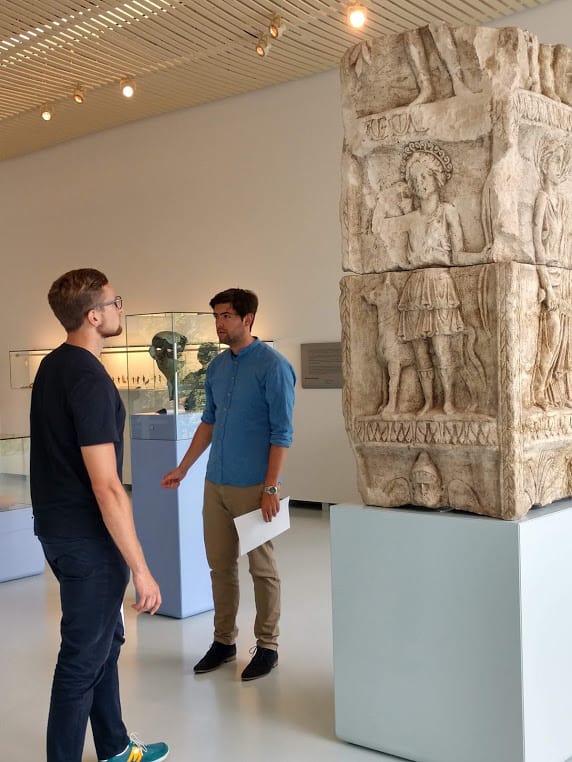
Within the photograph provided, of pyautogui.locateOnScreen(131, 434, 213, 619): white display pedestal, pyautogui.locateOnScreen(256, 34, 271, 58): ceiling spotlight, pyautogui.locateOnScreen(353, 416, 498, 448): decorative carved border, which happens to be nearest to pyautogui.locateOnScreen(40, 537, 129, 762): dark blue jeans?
pyautogui.locateOnScreen(353, 416, 498, 448): decorative carved border

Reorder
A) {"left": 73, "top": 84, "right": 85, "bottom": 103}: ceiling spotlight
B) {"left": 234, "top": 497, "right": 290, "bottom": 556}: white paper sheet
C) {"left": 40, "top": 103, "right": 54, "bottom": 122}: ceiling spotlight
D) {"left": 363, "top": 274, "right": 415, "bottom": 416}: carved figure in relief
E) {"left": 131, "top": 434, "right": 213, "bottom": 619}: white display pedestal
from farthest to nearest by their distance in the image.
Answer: {"left": 40, "top": 103, "right": 54, "bottom": 122}: ceiling spotlight, {"left": 73, "top": 84, "right": 85, "bottom": 103}: ceiling spotlight, {"left": 131, "top": 434, "right": 213, "bottom": 619}: white display pedestal, {"left": 234, "top": 497, "right": 290, "bottom": 556}: white paper sheet, {"left": 363, "top": 274, "right": 415, "bottom": 416}: carved figure in relief

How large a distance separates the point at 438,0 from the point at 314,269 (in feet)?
9.35

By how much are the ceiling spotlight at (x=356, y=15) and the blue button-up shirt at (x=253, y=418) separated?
12.7ft

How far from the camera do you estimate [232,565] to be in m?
4.50

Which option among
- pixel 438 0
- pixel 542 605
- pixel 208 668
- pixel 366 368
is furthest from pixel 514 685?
pixel 438 0

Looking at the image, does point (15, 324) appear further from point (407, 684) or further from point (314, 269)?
point (407, 684)

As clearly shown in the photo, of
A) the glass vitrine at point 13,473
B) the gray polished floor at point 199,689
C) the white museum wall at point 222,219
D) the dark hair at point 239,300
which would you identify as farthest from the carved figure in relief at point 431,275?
the white museum wall at point 222,219

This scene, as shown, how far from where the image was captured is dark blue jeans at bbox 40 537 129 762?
291cm

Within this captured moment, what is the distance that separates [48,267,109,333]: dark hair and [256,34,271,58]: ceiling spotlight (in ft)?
17.7

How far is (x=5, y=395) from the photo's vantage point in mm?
12906

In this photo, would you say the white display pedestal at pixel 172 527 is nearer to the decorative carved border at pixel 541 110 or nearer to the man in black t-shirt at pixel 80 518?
the man in black t-shirt at pixel 80 518

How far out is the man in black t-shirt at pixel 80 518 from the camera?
2854mm

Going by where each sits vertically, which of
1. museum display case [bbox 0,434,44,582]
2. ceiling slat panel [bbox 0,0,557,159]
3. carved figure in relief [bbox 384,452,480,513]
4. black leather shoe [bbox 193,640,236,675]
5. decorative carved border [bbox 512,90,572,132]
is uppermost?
ceiling slat panel [bbox 0,0,557,159]

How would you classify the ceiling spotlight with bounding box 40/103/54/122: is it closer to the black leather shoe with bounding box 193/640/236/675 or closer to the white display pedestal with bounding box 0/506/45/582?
the white display pedestal with bounding box 0/506/45/582
